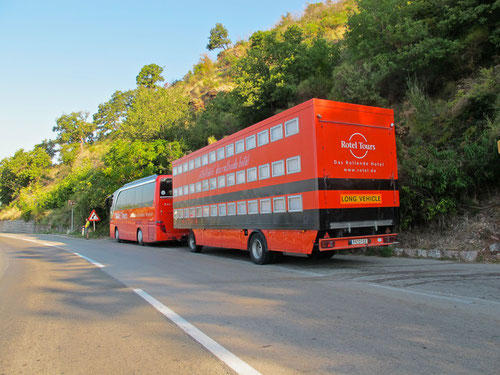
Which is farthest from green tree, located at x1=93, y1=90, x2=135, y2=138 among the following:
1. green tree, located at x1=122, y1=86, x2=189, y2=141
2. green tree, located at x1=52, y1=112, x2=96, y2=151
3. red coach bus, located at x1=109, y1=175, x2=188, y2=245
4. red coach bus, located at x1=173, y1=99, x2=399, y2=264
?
red coach bus, located at x1=173, y1=99, x2=399, y2=264

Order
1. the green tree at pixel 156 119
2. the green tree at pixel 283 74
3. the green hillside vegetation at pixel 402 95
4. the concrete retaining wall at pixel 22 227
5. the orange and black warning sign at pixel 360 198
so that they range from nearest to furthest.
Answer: the orange and black warning sign at pixel 360 198, the green hillside vegetation at pixel 402 95, the green tree at pixel 283 74, the green tree at pixel 156 119, the concrete retaining wall at pixel 22 227

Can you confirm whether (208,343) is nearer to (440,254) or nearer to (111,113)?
(440,254)

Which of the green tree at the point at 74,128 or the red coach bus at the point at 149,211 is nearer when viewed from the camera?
the red coach bus at the point at 149,211

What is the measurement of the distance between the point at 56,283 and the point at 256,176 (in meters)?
5.63

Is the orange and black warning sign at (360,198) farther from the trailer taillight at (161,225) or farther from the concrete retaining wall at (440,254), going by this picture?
the trailer taillight at (161,225)

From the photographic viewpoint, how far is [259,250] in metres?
10.7

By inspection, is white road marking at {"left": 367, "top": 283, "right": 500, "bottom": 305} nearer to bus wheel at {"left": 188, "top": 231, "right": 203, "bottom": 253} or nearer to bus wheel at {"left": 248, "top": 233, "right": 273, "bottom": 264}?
bus wheel at {"left": 248, "top": 233, "right": 273, "bottom": 264}

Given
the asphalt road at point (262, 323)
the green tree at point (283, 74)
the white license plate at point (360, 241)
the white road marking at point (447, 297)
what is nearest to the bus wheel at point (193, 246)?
the asphalt road at point (262, 323)

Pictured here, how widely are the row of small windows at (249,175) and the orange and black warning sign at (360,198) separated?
4.16 ft

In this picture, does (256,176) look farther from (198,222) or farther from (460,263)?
(460,263)

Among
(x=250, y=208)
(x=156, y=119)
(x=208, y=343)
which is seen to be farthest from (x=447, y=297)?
(x=156, y=119)

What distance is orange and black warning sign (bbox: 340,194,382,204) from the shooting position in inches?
347

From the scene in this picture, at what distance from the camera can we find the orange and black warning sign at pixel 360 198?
8.82 meters

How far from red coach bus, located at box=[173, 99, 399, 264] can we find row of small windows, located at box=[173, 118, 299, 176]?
0.03 m
